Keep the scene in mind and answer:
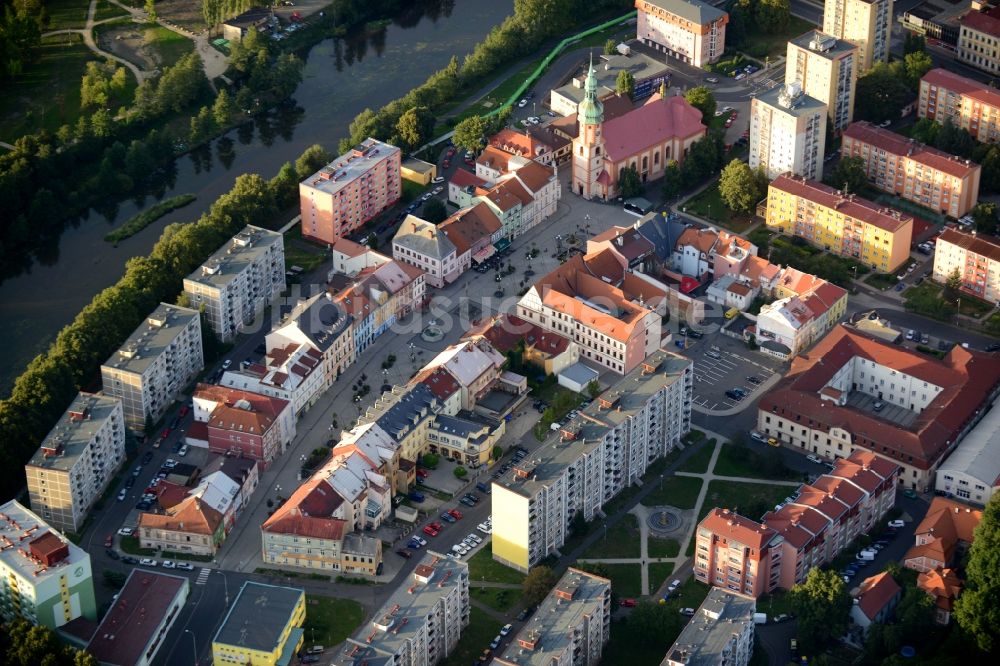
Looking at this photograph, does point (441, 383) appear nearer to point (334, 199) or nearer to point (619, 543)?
point (619, 543)

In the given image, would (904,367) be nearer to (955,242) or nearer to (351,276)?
(955,242)

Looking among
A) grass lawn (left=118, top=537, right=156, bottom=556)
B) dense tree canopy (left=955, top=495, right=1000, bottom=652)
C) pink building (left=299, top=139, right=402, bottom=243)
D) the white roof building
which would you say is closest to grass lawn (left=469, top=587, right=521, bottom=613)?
grass lawn (left=118, top=537, right=156, bottom=556)

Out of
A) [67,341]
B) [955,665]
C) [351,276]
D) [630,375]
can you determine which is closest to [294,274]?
[351,276]

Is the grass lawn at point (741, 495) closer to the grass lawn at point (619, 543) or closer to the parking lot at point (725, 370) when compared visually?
the grass lawn at point (619, 543)

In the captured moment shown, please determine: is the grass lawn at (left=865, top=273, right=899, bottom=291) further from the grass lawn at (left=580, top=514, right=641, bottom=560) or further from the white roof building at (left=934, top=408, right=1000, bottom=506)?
the grass lawn at (left=580, top=514, right=641, bottom=560)

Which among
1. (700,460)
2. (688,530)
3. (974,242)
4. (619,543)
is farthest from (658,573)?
(974,242)

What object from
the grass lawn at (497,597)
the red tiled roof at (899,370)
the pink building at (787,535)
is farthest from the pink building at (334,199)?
the pink building at (787,535)
